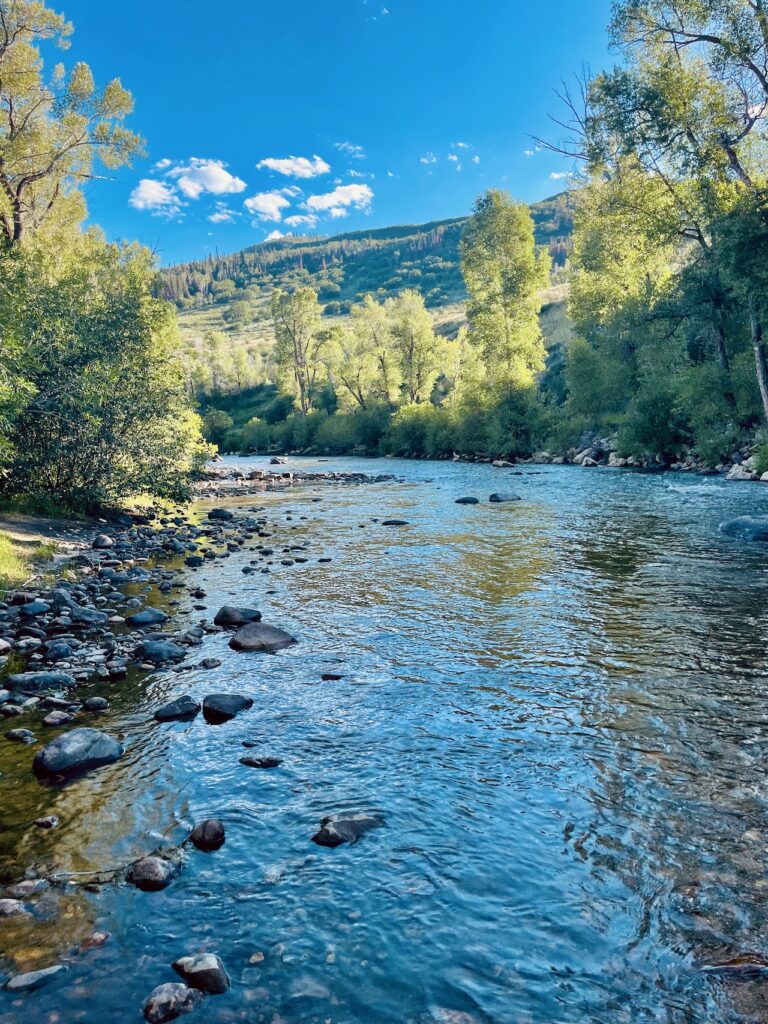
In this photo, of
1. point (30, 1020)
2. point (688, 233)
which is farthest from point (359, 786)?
point (688, 233)

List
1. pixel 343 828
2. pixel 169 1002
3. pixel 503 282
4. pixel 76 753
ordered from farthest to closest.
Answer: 1. pixel 503 282
2. pixel 76 753
3. pixel 343 828
4. pixel 169 1002

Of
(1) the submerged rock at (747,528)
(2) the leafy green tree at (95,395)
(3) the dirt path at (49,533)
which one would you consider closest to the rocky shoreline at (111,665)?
(3) the dirt path at (49,533)

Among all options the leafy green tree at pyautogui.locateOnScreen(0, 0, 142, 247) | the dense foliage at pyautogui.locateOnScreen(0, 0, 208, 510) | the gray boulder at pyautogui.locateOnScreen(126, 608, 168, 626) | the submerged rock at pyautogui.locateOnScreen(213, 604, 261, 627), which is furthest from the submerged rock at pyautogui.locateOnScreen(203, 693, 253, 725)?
the leafy green tree at pyautogui.locateOnScreen(0, 0, 142, 247)

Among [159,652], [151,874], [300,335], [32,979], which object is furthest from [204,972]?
[300,335]

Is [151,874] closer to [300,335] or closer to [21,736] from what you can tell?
[21,736]

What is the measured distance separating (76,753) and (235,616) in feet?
15.1

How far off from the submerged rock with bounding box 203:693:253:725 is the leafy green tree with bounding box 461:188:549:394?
45305 mm

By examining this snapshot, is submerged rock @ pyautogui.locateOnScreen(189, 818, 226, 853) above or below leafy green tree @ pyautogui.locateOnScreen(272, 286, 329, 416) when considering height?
below

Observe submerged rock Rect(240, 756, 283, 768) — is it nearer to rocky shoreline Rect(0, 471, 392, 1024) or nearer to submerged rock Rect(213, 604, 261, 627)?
rocky shoreline Rect(0, 471, 392, 1024)

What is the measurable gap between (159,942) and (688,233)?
32.3 meters

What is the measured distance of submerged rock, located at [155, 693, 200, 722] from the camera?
7.04m

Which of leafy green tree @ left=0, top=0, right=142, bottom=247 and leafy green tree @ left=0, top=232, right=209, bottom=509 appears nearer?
leafy green tree @ left=0, top=232, right=209, bottom=509

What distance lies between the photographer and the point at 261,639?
31.0 feet

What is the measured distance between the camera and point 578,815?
5109mm
